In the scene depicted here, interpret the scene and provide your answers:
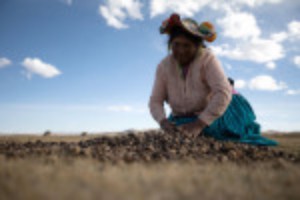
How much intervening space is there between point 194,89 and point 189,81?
16cm

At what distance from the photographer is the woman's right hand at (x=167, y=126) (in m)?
4.68

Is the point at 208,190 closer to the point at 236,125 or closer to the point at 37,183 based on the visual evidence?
the point at 37,183

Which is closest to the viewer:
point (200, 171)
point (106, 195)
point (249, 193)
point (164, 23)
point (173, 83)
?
point (106, 195)

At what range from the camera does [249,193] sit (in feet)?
4.97

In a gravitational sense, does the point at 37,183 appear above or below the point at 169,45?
below

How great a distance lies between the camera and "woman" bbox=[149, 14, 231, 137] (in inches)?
184

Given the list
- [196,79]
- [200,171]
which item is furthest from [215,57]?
[200,171]

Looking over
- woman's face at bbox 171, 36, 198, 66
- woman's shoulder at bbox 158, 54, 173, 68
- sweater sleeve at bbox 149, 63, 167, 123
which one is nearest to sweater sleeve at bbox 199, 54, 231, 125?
woman's face at bbox 171, 36, 198, 66

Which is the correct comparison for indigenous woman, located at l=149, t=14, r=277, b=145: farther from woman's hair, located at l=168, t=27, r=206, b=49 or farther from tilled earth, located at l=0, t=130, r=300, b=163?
tilled earth, located at l=0, t=130, r=300, b=163

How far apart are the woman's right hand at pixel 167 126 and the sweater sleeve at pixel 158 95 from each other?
0.29m

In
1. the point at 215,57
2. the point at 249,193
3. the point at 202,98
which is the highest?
the point at 215,57

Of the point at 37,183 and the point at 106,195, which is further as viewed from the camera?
the point at 37,183

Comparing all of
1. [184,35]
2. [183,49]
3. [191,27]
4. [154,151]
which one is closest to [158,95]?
[183,49]

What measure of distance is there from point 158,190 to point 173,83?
389 cm
